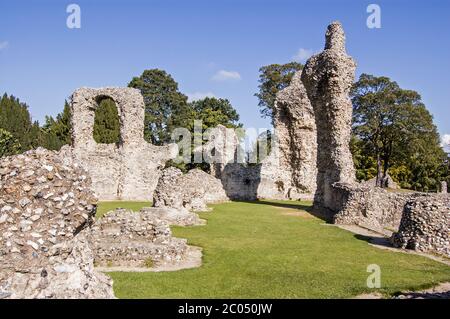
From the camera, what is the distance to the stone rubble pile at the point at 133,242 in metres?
8.97

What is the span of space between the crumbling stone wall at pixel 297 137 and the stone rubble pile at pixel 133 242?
21300 mm

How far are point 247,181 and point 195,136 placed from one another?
1479 cm

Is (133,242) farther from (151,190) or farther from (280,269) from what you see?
(151,190)

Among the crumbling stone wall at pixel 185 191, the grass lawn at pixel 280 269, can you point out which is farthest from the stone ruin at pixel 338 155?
the crumbling stone wall at pixel 185 191

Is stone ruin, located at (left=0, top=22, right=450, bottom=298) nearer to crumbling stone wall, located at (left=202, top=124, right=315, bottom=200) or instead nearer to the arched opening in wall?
crumbling stone wall, located at (left=202, top=124, right=315, bottom=200)

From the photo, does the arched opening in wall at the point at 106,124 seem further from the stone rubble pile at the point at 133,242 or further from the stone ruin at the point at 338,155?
the stone rubble pile at the point at 133,242

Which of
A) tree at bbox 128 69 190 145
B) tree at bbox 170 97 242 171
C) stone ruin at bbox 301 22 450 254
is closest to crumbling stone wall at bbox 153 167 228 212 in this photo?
stone ruin at bbox 301 22 450 254

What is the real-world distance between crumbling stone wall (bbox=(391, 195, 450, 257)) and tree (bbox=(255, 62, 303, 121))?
37.5 m

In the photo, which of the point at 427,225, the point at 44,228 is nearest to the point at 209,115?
the point at 427,225

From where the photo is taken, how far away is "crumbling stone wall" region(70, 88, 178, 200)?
26.3 meters

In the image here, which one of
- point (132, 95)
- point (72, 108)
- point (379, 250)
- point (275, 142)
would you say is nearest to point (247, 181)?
point (275, 142)

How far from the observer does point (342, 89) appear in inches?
832

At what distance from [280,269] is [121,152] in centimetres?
1987
